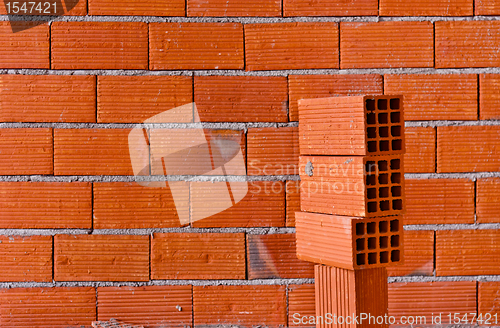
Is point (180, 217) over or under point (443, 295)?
over

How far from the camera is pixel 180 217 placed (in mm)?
2182

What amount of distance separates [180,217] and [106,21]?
1.16 m

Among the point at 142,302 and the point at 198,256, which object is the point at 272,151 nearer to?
the point at 198,256

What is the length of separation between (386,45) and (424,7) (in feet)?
0.97

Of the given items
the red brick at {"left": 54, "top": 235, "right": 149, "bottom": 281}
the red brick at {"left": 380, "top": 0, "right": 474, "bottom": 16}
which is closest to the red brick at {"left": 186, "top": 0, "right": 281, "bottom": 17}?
the red brick at {"left": 380, "top": 0, "right": 474, "bottom": 16}

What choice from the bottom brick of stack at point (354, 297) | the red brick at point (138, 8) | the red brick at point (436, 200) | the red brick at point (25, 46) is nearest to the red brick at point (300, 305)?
the bottom brick of stack at point (354, 297)

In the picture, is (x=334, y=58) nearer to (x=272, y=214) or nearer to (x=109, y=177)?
(x=272, y=214)

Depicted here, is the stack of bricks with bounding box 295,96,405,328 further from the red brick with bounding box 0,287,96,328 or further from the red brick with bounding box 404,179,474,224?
the red brick with bounding box 0,287,96,328

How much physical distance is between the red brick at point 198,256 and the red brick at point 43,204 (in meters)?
0.45

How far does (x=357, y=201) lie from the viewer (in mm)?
1695

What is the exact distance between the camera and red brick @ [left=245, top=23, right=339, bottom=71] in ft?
7.11

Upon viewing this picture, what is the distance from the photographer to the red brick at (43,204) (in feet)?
7.11

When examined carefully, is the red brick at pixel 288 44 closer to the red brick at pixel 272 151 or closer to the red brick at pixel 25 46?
the red brick at pixel 272 151

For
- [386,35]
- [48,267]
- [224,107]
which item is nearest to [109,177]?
[48,267]
